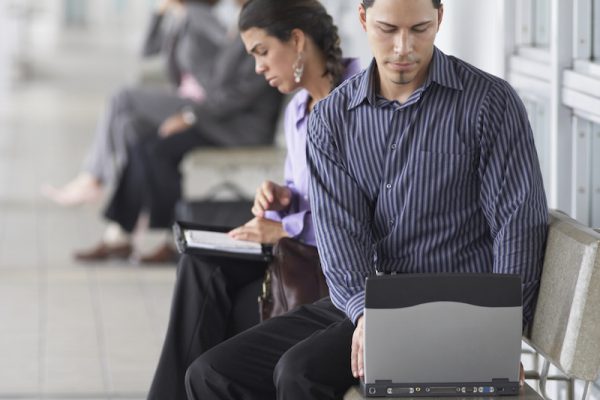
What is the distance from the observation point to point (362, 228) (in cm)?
268

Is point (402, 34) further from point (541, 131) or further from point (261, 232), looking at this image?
point (541, 131)

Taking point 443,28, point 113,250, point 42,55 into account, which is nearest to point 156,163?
point 113,250

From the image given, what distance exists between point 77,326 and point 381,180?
2.72 metres

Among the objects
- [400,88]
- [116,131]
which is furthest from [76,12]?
[400,88]

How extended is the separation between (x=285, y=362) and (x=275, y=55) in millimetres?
1069

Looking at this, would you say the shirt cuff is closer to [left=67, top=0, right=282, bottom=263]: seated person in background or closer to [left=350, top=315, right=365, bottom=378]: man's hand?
[left=350, top=315, right=365, bottom=378]: man's hand

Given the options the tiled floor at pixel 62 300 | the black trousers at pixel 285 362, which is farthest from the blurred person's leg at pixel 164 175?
the black trousers at pixel 285 362

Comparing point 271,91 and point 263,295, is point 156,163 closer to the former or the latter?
point 271,91

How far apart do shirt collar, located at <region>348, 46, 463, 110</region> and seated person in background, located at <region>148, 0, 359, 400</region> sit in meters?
0.59

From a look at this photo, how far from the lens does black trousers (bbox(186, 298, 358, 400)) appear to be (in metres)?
2.55

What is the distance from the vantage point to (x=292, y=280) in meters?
3.11

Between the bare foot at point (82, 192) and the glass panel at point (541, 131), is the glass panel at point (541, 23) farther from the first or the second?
the bare foot at point (82, 192)

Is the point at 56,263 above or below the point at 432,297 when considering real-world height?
below

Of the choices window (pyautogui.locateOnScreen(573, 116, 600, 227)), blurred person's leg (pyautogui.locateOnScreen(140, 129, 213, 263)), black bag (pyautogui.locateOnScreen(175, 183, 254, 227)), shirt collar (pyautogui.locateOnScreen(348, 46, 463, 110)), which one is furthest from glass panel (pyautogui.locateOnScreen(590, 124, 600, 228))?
blurred person's leg (pyautogui.locateOnScreen(140, 129, 213, 263))
